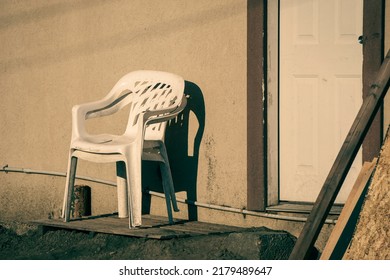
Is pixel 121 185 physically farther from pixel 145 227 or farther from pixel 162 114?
pixel 162 114

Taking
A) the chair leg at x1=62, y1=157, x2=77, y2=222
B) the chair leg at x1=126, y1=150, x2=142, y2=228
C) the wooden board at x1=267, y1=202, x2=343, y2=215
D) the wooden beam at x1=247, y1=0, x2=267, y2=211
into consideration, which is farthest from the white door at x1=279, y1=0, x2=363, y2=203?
the chair leg at x1=62, y1=157, x2=77, y2=222


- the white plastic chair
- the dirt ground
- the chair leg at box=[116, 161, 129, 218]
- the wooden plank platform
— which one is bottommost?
the dirt ground

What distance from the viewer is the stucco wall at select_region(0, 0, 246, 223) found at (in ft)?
24.8

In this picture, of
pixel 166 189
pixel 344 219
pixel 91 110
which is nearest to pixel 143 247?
pixel 166 189

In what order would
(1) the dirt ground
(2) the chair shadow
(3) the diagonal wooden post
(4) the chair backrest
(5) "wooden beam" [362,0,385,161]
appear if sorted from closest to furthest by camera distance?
(3) the diagonal wooden post → (1) the dirt ground → (5) "wooden beam" [362,0,385,161] → (4) the chair backrest → (2) the chair shadow

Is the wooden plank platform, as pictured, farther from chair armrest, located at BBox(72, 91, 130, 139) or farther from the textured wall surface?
the textured wall surface

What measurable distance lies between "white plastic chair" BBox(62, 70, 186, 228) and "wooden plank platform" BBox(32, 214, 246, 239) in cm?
11

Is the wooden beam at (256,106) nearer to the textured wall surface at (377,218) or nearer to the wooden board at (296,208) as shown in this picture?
the wooden board at (296,208)

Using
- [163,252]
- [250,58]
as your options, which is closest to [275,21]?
[250,58]

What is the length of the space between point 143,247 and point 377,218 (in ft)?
8.27

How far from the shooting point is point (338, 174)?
4.66 metres

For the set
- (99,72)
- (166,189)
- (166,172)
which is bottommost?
(166,189)

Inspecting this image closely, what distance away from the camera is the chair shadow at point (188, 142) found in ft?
25.5

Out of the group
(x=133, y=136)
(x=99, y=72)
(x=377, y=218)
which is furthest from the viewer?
(x=99, y=72)
